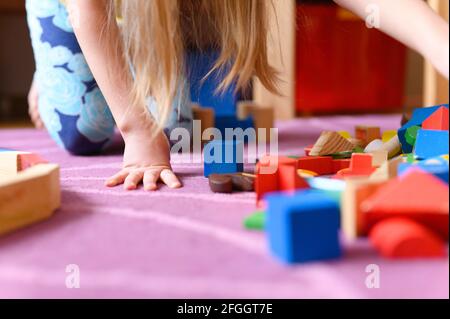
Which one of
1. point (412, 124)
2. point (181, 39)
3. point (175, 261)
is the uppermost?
point (181, 39)

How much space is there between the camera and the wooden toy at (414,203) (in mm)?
516

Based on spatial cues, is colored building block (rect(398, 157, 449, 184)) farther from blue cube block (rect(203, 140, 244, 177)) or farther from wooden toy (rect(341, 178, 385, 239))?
blue cube block (rect(203, 140, 244, 177))

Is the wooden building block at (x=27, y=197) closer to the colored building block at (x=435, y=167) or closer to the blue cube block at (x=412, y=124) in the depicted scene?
the colored building block at (x=435, y=167)

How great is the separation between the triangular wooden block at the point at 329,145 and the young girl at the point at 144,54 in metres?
0.12

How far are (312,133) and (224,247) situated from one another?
1098mm

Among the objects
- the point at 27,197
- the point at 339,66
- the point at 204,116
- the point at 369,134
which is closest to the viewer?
the point at 27,197

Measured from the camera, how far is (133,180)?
0.82 meters

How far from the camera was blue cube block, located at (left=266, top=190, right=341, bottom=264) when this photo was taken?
0.47m

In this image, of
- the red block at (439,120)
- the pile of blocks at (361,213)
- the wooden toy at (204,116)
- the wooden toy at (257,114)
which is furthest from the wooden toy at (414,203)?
the wooden toy at (257,114)

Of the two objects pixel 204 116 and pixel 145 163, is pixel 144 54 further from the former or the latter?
pixel 204 116

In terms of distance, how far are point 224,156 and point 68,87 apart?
516mm

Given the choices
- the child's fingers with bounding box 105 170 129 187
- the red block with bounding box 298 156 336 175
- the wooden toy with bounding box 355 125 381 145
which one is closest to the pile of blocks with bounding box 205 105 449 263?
the red block with bounding box 298 156 336 175

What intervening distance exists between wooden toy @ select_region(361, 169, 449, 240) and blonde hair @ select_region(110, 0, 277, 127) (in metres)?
0.30

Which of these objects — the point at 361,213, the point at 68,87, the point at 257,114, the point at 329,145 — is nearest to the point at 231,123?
the point at 257,114
